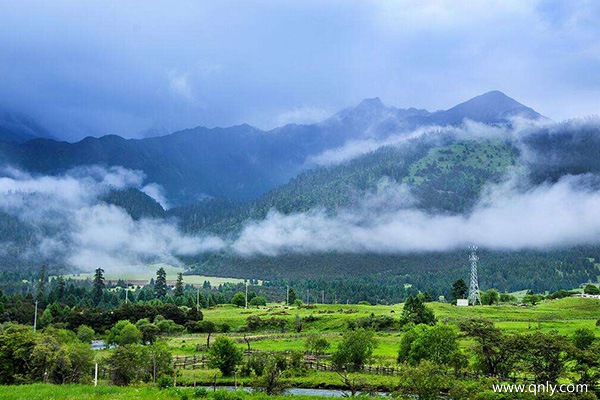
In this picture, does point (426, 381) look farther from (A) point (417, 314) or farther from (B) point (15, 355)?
(A) point (417, 314)

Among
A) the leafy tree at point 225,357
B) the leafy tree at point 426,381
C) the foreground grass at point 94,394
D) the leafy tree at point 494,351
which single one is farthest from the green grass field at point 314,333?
the leafy tree at point 494,351

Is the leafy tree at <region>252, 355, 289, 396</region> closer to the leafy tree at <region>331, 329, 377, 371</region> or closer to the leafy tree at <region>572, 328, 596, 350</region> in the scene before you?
the leafy tree at <region>331, 329, 377, 371</region>

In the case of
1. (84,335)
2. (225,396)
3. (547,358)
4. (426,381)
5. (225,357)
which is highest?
(547,358)

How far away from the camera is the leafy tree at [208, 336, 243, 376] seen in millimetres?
80312

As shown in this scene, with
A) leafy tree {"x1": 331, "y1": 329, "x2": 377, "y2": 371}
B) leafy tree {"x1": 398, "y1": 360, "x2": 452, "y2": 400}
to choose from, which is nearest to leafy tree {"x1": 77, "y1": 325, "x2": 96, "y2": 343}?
leafy tree {"x1": 331, "y1": 329, "x2": 377, "y2": 371}

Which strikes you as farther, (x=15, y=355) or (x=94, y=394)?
(x=15, y=355)

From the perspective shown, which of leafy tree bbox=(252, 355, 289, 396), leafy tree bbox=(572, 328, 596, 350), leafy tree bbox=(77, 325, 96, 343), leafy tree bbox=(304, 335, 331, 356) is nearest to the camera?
leafy tree bbox=(252, 355, 289, 396)

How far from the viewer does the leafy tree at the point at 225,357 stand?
8031 cm

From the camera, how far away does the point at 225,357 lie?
80500 millimetres

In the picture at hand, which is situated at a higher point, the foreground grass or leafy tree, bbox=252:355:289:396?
the foreground grass

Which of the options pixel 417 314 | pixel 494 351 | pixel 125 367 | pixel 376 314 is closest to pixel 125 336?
pixel 125 367

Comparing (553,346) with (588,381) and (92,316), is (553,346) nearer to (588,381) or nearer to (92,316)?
(588,381)

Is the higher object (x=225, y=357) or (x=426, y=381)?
(x=426, y=381)

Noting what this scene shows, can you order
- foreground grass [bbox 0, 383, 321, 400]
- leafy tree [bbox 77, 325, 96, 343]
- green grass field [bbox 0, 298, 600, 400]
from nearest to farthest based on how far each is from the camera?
foreground grass [bbox 0, 383, 321, 400]
green grass field [bbox 0, 298, 600, 400]
leafy tree [bbox 77, 325, 96, 343]
